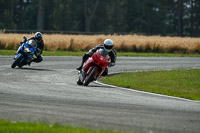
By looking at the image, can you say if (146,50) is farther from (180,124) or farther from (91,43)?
(180,124)

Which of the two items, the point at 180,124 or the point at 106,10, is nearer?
the point at 180,124

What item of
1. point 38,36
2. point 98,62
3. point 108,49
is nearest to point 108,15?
point 38,36

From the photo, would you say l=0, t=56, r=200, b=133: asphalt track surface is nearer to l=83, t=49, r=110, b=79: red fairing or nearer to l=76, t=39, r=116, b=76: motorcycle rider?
l=83, t=49, r=110, b=79: red fairing

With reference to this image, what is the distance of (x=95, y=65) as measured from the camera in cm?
1659

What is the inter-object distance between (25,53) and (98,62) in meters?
6.85

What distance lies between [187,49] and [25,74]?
895 inches

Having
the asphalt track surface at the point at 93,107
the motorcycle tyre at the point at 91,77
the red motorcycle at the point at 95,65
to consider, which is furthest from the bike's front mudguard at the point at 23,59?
the motorcycle tyre at the point at 91,77

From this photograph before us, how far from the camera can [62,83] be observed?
55.5 ft

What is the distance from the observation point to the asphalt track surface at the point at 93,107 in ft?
30.7

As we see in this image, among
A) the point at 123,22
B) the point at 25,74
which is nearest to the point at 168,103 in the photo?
the point at 25,74

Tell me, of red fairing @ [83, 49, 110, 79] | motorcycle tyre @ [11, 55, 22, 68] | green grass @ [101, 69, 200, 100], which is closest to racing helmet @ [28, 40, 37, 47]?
motorcycle tyre @ [11, 55, 22, 68]

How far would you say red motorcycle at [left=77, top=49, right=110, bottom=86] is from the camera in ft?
53.5

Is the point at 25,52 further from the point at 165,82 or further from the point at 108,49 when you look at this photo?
the point at 108,49

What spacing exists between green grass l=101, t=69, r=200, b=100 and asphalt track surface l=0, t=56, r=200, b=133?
3.32 ft
